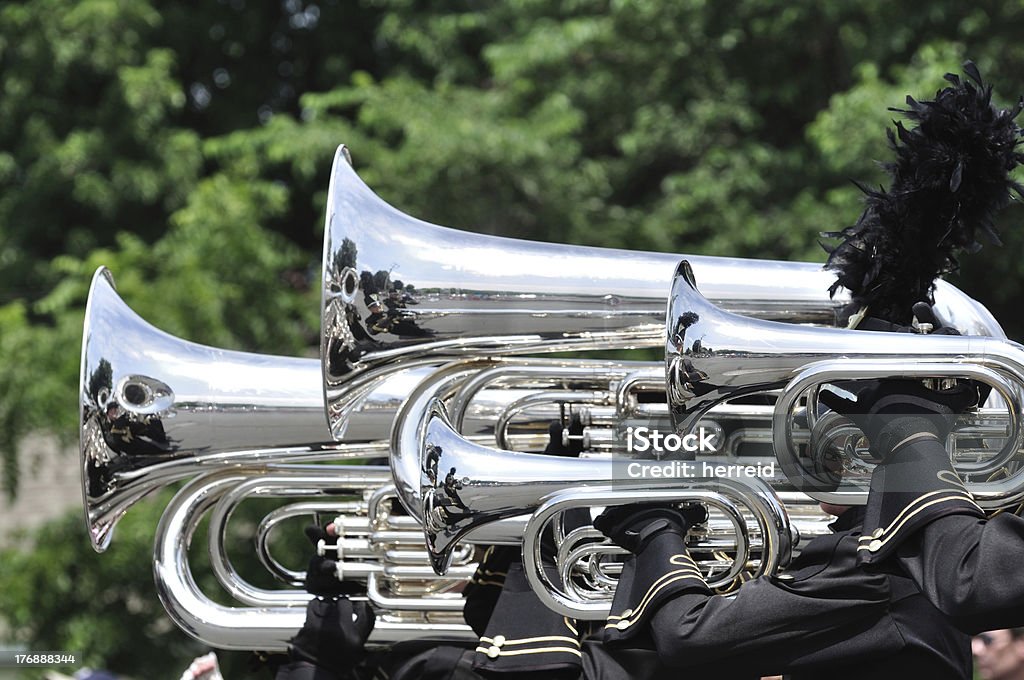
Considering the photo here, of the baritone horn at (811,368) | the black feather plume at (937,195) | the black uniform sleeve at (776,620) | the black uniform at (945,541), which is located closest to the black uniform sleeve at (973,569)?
the black uniform at (945,541)

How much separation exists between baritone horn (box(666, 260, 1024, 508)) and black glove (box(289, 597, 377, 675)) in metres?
1.12

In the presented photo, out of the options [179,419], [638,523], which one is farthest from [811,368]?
[179,419]

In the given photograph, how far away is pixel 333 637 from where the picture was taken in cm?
298

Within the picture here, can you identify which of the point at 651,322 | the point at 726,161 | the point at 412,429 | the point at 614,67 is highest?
the point at 614,67

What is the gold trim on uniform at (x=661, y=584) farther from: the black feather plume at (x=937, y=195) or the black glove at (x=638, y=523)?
the black feather plume at (x=937, y=195)

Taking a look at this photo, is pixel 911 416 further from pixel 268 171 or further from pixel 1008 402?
pixel 268 171

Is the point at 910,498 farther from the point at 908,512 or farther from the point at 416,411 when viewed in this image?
the point at 416,411

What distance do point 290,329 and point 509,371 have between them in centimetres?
384

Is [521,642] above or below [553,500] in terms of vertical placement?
below

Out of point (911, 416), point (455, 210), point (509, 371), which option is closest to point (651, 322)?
point (509, 371)

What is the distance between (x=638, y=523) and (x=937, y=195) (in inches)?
32.5

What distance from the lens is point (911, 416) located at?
2.09 m

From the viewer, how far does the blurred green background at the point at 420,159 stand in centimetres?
603

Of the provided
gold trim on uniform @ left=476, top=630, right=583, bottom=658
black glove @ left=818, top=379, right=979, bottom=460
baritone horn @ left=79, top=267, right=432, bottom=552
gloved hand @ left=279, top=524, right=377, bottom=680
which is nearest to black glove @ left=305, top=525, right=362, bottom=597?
gloved hand @ left=279, top=524, right=377, bottom=680
